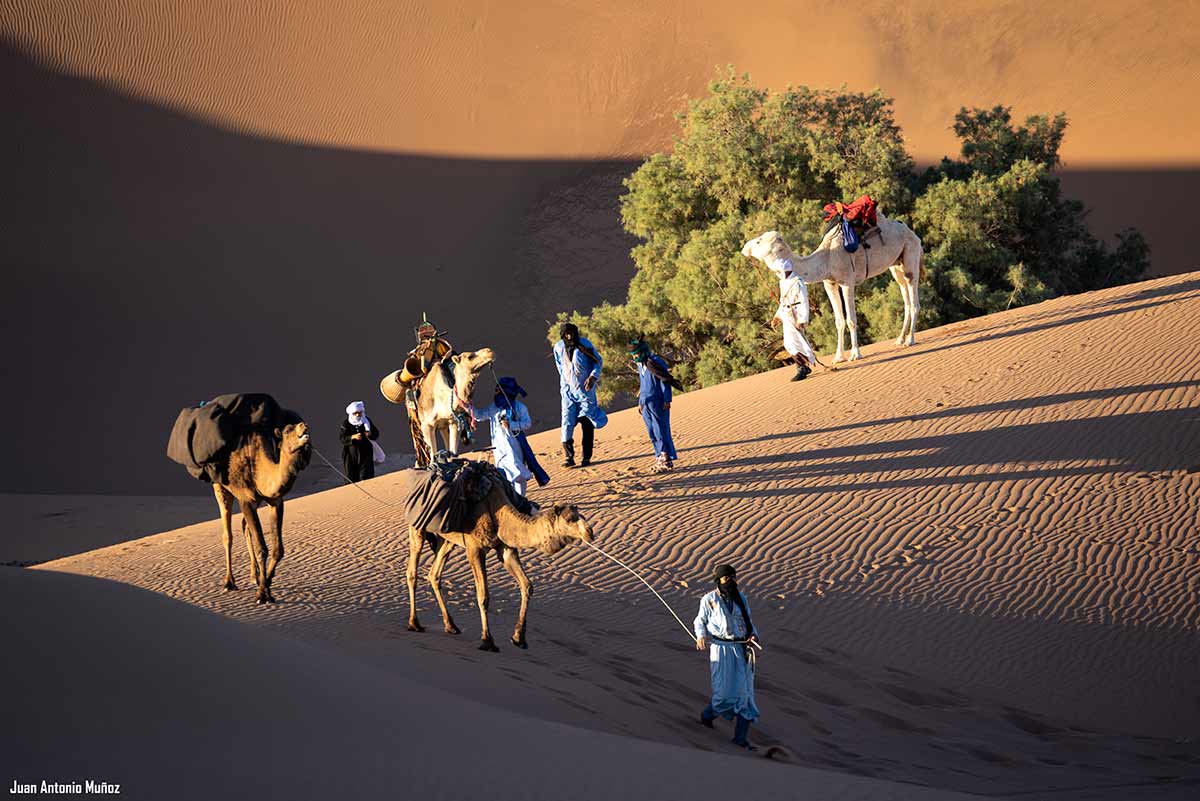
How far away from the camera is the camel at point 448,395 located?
12060 mm

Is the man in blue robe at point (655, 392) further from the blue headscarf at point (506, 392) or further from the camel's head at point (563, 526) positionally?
the camel's head at point (563, 526)

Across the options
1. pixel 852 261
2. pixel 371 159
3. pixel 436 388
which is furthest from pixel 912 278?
pixel 371 159

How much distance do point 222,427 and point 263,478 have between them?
536mm

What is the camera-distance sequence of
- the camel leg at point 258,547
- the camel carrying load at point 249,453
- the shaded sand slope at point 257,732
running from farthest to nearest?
1. the camel leg at point 258,547
2. the camel carrying load at point 249,453
3. the shaded sand slope at point 257,732

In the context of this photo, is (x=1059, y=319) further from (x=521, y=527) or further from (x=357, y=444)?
(x=521, y=527)

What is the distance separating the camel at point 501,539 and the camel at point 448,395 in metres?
2.71

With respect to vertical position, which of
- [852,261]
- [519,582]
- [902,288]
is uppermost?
[852,261]

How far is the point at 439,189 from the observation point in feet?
155

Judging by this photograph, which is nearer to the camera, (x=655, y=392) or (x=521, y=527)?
(x=521, y=527)

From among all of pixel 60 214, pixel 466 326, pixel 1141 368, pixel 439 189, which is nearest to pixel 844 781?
pixel 1141 368

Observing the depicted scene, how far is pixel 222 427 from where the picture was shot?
10008 millimetres

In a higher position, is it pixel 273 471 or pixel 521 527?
pixel 273 471

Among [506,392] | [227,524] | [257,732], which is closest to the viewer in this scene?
[257,732]

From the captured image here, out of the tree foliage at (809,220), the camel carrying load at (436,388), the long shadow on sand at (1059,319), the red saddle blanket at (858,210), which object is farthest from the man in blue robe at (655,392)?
the tree foliage at (809,220)
